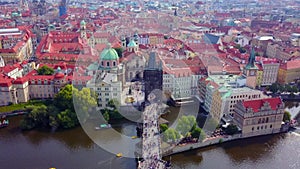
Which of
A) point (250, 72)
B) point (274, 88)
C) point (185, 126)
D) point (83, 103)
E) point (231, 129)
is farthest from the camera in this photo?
point (274, 88)

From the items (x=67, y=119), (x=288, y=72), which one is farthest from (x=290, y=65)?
(x=67, y=119)

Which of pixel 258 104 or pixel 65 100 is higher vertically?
pixel 258 104

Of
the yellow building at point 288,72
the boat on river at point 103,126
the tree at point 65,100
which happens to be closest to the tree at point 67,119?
the tree at point 65,100

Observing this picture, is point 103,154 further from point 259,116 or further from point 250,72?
point 250,72

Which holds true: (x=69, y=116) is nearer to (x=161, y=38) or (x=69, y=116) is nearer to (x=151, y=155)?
(x=151, y=155)

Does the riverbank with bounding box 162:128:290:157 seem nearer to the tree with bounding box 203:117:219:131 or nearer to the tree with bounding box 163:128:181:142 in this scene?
the tree with bounding box 163:128:181:142

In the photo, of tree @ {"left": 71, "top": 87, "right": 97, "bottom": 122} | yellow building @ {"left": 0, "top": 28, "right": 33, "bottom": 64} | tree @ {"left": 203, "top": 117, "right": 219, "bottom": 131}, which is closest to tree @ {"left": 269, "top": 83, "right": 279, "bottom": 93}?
tree @ {"left": 203, "top": 117, "right": 219, "bottom": 131}
